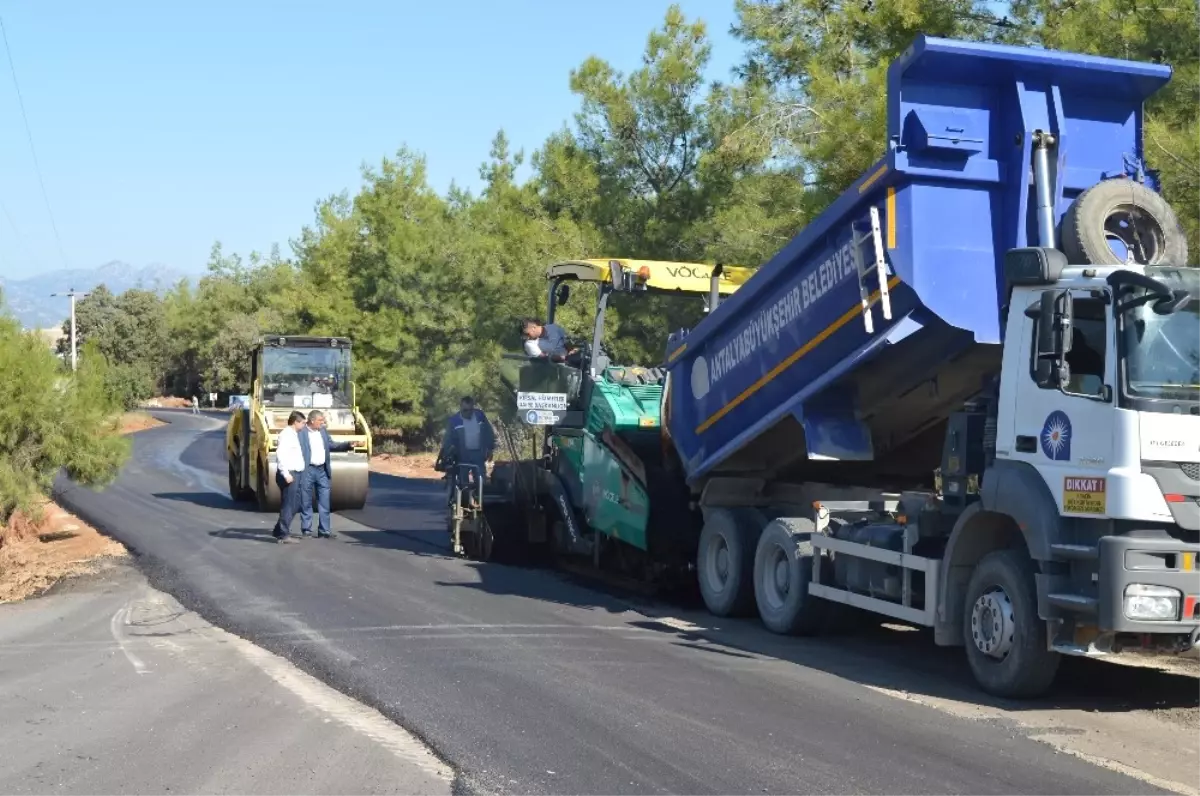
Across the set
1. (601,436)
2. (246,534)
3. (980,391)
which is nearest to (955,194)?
(980,391)

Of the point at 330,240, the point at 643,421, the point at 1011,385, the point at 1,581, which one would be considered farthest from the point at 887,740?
the point at 330,240

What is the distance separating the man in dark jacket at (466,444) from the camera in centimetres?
1514

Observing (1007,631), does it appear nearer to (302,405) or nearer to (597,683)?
(597,683)

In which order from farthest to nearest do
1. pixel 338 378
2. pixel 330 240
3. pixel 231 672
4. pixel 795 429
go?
pixel 330 240, pixel 338 378, pixel 795 429, pixel 231 672

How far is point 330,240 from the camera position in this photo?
41562 mm

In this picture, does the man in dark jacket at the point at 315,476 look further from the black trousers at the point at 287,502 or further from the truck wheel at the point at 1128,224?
the truck wheel at the point at 1128,224

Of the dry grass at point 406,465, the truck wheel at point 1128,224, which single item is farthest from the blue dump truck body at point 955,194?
the dry grass at point 406,465

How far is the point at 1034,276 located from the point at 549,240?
1414cm

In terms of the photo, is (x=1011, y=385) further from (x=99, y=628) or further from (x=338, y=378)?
(x=338, y=378)

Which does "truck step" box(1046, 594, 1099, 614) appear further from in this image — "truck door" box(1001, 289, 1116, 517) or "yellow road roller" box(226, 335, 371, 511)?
"yellow road roller" box(226, 335, 371, 511)

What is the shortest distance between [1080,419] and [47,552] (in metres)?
13.1

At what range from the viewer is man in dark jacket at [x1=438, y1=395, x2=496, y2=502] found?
15.1 m

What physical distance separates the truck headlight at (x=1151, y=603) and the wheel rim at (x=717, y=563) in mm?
4390

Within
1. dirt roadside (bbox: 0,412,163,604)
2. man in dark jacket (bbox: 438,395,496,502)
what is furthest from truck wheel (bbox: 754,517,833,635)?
dirt roadside (bbox: 0,412,163,604)
